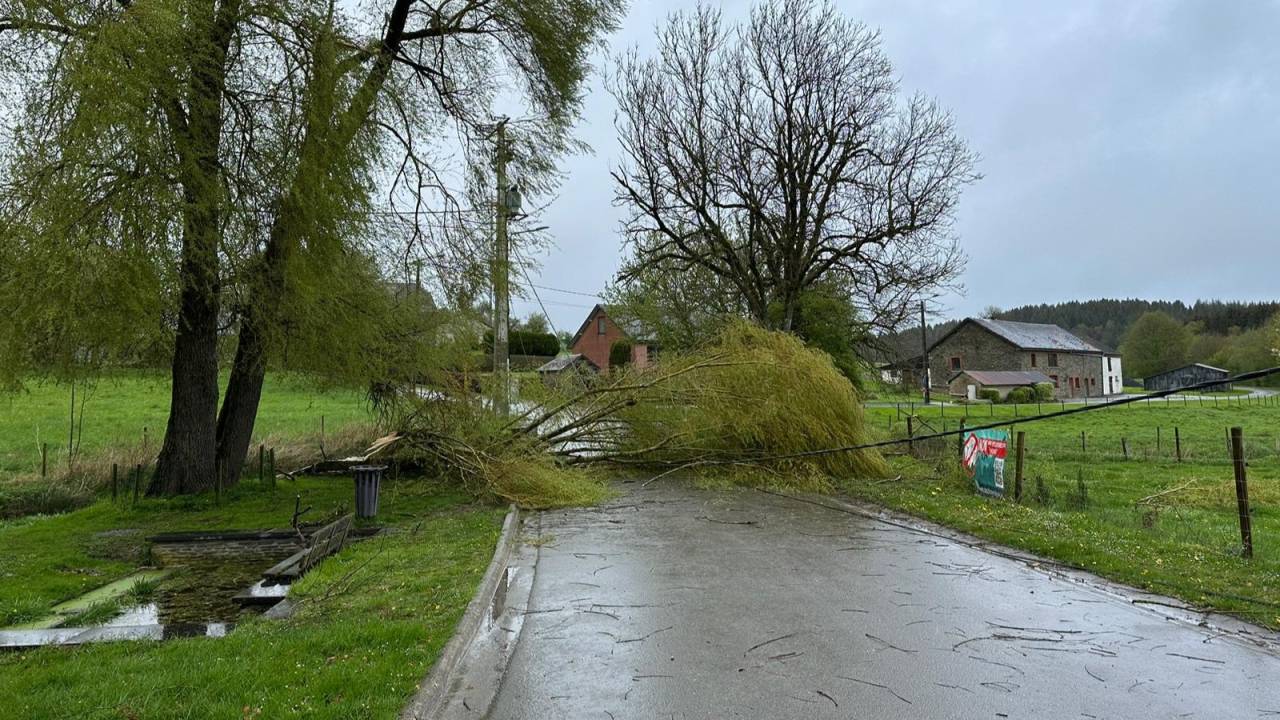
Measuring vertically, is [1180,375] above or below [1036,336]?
below

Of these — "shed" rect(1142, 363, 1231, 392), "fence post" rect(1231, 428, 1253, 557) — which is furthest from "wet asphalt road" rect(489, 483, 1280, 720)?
"shed" rect(1142, 363, 1231, 392)

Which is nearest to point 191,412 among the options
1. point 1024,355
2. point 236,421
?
point 236,421

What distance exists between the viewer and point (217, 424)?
13680 millimetres

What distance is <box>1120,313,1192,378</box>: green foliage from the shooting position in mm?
87812

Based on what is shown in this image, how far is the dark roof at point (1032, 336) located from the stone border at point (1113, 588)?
66016 millimetres

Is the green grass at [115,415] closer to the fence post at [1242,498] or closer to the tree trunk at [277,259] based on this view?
the tree trunk at [277,259]

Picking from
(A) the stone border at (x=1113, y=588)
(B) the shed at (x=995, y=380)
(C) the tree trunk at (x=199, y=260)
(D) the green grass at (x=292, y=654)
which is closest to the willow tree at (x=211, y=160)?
(C) the tree trunk at (x=199, y=260)

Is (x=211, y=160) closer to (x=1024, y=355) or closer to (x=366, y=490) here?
(x=366, y=490)

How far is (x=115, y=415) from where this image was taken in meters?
23.9

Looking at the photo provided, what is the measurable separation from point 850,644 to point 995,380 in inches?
2531

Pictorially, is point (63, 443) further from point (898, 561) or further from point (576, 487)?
point (898, 561)

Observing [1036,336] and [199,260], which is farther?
[1036,336]

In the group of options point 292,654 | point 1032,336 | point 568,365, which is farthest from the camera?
point 1032,336

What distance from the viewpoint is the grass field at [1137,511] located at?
6.95 metres
